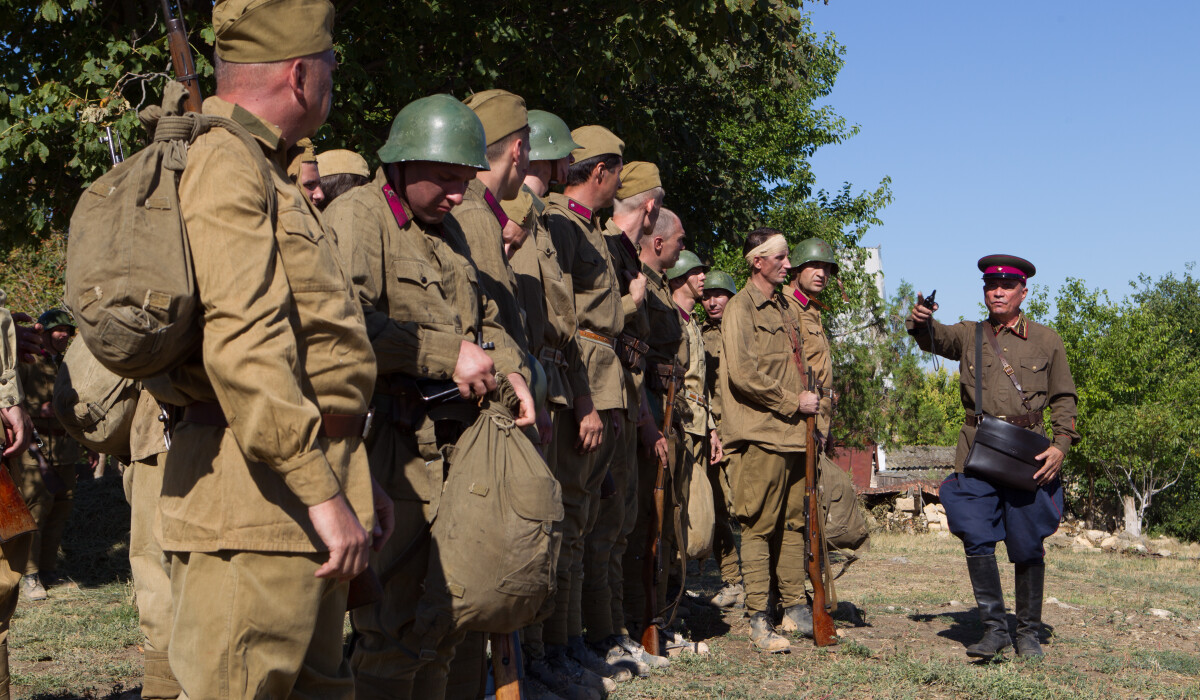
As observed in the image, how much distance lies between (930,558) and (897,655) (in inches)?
241

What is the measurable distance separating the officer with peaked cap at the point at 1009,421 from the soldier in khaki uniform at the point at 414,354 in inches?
153

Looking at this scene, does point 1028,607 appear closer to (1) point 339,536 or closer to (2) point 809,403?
(2) point 809,403

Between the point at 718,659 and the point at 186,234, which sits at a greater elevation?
the point at 186,234

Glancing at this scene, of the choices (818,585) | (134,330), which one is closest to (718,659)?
(818,585)

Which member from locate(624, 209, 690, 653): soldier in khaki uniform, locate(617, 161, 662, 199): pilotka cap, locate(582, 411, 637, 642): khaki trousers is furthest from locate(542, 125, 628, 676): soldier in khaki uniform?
locate(624, 209, 690, 653): soldier in khaki uniform

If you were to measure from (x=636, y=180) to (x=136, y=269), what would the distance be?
441 centimetres

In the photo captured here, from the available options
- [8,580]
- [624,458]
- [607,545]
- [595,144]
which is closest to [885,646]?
[607,545]

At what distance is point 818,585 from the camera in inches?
274

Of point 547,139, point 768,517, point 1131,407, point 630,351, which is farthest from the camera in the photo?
point 1131,407

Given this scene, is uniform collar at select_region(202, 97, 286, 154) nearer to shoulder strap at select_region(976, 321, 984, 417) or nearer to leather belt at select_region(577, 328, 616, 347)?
leather belt at select_region(577, 328, 616, 347)

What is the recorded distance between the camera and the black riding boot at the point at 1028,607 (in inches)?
268

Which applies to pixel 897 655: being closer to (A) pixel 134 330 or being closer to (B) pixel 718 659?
(B) pixel 718 659

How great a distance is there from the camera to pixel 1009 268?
7.09m

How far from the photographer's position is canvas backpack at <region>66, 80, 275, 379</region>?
2.24 metres
